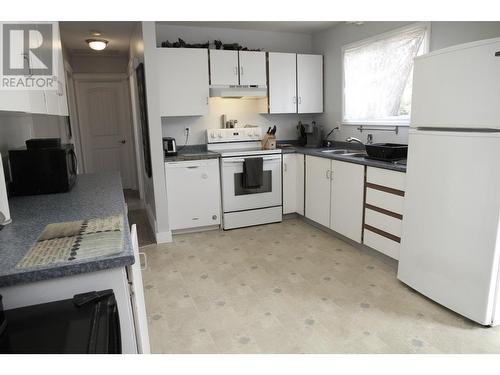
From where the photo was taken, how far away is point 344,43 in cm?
418

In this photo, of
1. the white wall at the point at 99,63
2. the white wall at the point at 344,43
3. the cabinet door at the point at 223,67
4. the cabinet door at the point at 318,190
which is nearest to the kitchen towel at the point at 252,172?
the cabinet door at the point at 318,190

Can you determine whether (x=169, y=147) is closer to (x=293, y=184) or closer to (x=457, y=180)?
(x=293, y=184)

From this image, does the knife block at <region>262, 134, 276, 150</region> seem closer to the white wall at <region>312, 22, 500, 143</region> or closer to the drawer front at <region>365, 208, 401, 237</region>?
the white wall at <region>312, 22, 500, 143</region>

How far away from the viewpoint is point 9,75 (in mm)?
1561

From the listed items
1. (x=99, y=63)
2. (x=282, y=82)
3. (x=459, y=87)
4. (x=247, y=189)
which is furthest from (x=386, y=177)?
(x=99, y=63)

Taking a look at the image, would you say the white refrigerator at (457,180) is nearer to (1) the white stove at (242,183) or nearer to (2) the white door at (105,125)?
(1) the white stove at (242,183)

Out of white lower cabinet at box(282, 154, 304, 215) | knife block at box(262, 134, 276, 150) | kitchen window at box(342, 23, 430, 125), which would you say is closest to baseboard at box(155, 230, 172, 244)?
white lower cabinet at box(282, 154, 304, 215)

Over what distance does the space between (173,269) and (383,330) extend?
1753 millimetres

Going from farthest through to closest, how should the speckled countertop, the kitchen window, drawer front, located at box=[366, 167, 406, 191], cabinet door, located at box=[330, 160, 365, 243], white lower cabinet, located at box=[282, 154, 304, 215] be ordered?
white lower cabinet, located at box=[282, 154, 304, 215] < the kitchen window < cabinet door, located at box=[330, 160, 365, 243] < drawer front, located at box=[366, 167, 406, 191] < the speckled countertop

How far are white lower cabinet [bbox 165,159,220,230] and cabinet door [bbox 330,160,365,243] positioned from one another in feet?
4.23

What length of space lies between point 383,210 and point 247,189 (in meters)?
1.58

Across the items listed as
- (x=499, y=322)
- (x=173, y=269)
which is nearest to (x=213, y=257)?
(x=173, y=269)

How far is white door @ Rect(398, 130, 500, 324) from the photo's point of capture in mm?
2008
